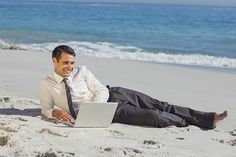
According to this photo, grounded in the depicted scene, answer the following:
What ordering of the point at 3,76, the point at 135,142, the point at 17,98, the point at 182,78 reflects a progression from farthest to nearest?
the point at 182,78 → the point at 3,76 → the point at 17,98 → the point at 135,142

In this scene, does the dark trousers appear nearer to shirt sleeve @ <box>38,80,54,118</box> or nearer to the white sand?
the white sand

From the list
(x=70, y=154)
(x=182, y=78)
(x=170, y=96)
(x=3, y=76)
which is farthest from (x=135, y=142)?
(x=182, y=78)

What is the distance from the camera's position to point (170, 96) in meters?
8.66

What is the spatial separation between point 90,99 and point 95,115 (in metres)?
0.34

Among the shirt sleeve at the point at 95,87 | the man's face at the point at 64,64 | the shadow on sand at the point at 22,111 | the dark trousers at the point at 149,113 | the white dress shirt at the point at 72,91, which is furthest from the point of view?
the shadow on sand at the point at 22,111

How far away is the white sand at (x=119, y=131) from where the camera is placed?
15.3 feet

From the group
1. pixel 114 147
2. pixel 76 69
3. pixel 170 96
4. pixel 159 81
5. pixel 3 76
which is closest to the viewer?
pixel 114 147

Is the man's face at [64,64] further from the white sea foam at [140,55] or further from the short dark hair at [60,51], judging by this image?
the white sea foam at [140,55]

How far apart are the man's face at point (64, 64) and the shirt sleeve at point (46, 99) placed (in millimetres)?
230

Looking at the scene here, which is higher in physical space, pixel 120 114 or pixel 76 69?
pixel 76 69

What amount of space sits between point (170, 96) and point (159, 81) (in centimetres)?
180

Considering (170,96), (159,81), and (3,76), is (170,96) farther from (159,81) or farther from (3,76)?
(3,76)

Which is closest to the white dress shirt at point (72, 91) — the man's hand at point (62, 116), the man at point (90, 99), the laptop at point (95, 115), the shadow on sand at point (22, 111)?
the man at point (90, 99)

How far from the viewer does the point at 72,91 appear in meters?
5.80
